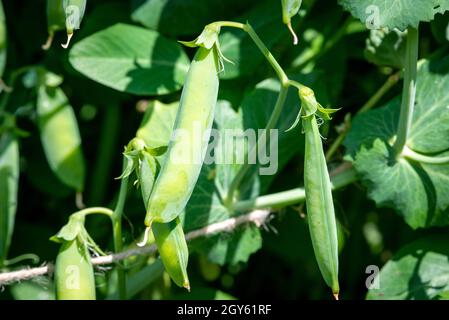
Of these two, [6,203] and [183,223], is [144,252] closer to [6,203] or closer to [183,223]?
[183,223]

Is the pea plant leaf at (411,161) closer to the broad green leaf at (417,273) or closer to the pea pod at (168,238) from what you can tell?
the broad green leaf at (417,273)

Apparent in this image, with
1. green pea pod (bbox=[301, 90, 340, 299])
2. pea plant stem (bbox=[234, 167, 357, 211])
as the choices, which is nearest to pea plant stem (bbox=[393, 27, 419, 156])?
pea plant stem (bbox=[234, 167, 357, 211])

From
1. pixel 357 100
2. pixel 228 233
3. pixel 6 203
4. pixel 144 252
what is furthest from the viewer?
pixel 357 100

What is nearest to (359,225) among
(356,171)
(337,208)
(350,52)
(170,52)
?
(337,208)

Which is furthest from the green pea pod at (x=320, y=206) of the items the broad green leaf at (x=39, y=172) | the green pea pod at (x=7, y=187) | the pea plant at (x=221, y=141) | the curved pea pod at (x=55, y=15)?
the broad green leaf at (x=39, y=172)

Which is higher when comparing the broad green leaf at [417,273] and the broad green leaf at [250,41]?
the broad green leaf at [250,41]

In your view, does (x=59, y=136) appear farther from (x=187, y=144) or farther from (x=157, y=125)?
(x=187, y=144)

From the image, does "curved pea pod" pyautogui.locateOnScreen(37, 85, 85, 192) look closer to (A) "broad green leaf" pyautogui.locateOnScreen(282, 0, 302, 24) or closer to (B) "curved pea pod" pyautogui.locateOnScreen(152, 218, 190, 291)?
(B) "curved pea pod" pyautogui.locateOnScreen(152, 218, 190, 291)
